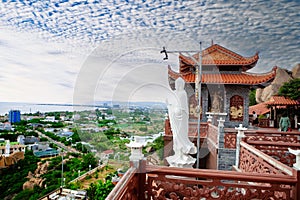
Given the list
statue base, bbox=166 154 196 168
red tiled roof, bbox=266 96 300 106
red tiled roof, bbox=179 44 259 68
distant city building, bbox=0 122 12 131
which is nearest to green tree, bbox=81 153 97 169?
statue base, bbox=166 154 196 168

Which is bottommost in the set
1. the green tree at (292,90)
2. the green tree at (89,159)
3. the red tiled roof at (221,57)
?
the green tree at (89,159)

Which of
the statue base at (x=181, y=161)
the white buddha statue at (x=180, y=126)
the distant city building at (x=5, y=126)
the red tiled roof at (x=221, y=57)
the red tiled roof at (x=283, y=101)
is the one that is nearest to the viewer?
the white buddha statue at (x=180, y=126)

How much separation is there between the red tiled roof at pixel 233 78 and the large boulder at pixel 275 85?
10.5 metres

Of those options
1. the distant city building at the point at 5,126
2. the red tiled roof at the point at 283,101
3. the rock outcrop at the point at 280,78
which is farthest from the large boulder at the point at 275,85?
the distant city building at the point at 5,126

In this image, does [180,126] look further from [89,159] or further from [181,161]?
[89,159]

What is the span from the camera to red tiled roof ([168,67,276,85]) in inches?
340

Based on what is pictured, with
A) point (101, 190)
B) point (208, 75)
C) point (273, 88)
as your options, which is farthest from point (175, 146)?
point (273, 88)

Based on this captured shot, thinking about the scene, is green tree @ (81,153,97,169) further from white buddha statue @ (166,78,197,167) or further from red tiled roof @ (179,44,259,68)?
red tiled roof @ (179,44,259,68)

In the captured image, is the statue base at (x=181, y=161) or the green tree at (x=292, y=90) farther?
the green tree at (x=292, y=90)

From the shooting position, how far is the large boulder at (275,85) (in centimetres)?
1805

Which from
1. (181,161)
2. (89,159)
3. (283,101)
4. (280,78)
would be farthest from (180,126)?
(280,78)

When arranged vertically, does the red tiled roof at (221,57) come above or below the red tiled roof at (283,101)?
above

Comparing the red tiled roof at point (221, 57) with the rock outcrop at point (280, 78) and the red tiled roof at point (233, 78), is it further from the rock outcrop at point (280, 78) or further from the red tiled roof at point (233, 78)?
the rock outcrop at point (280, 78)

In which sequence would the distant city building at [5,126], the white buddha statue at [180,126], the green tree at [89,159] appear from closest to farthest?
the green tree at [89,159], the white buddha statue at [180,126], the distant city building at [5,126]
